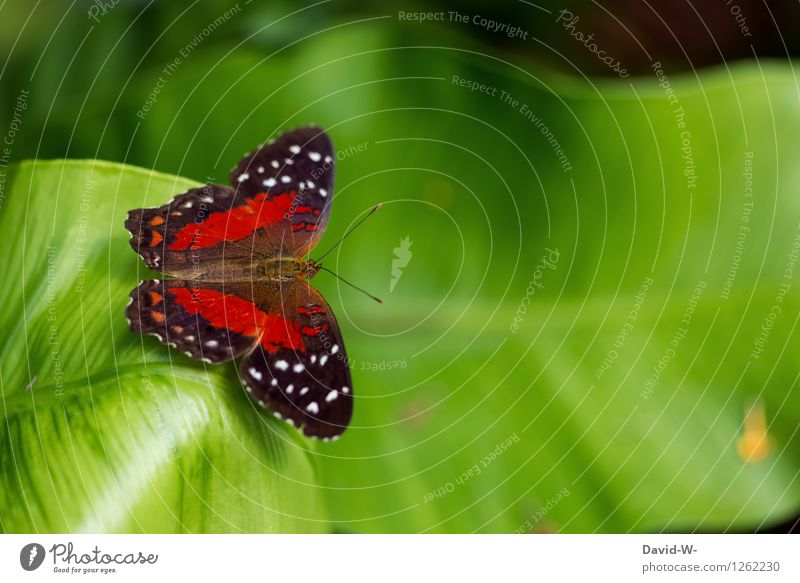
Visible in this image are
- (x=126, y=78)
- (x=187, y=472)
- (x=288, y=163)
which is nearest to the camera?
(x=187, y=472)

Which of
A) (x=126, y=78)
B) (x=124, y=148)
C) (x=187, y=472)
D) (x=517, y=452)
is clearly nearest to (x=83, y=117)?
(x=124, y=148)

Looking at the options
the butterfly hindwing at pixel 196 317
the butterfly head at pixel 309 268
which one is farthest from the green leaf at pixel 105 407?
the butterfly head at pixel 309 268

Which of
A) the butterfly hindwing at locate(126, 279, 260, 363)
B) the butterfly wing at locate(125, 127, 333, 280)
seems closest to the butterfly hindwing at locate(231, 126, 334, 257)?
the butterfly wing at locate(125, 127, 333, 280)

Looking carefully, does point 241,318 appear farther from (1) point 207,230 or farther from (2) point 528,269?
(2) point 528,269

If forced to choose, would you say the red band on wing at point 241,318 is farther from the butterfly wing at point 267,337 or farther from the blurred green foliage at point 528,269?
the blurred green foliage at point 528,269

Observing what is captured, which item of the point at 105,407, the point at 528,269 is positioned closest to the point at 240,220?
the point at 105,407
